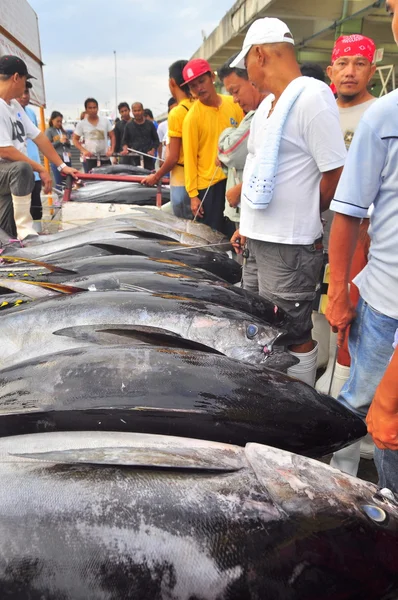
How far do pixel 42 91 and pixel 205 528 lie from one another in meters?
11.8

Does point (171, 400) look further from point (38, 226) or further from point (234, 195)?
point (38, 226)

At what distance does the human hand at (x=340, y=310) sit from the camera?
2152 mm

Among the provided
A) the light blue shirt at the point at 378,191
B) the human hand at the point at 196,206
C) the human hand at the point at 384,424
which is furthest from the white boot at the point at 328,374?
the human hand at the point at 196,206

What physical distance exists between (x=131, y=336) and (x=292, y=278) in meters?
1.38

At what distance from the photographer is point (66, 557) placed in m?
1.13

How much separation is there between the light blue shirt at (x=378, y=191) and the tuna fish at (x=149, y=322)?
21.5 inches

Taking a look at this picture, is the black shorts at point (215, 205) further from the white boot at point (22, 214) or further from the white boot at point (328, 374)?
the white boot at point (328, 374)

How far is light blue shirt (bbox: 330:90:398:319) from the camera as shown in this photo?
1747mm

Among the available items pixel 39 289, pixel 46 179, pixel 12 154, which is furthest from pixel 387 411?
pixel 46 179

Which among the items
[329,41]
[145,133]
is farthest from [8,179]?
[329,41]

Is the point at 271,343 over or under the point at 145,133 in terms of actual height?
under

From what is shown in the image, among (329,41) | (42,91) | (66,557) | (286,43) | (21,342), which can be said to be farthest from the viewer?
(329,41)

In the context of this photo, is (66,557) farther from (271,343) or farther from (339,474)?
(271,343)

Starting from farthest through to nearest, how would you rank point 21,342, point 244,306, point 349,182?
point 244,306, point 21,342, point 349,182
